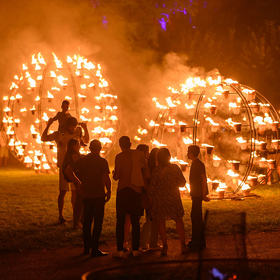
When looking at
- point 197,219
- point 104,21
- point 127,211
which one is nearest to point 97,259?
point 127,211

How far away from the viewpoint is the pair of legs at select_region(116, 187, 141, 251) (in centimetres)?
537

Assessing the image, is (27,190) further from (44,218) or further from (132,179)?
(132,179)

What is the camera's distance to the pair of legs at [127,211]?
537 cm

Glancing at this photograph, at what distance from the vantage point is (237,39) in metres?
17.6

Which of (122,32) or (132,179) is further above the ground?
(122,32)

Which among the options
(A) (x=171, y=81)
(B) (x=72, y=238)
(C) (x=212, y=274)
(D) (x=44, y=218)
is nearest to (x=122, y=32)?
(A) (x=171, y=81)

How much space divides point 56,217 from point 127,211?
3.01 metres

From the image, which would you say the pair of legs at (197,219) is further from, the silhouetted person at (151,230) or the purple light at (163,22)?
the purple light at (163,22)

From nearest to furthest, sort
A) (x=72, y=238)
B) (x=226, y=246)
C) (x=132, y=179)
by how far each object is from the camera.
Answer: (x=132, y=179)
(x=226, y=246)
(x=72, y=238)

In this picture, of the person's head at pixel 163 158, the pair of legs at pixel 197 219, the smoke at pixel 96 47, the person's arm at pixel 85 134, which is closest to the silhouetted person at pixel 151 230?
the person's head at pixel 163 158

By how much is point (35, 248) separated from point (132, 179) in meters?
1.74

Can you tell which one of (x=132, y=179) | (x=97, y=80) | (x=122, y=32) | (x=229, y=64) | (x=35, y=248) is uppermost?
(x=122, y=32)

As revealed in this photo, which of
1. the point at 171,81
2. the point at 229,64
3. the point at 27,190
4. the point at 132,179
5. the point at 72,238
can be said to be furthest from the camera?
the point at 229,64

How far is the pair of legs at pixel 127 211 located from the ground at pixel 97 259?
0.22 meters
